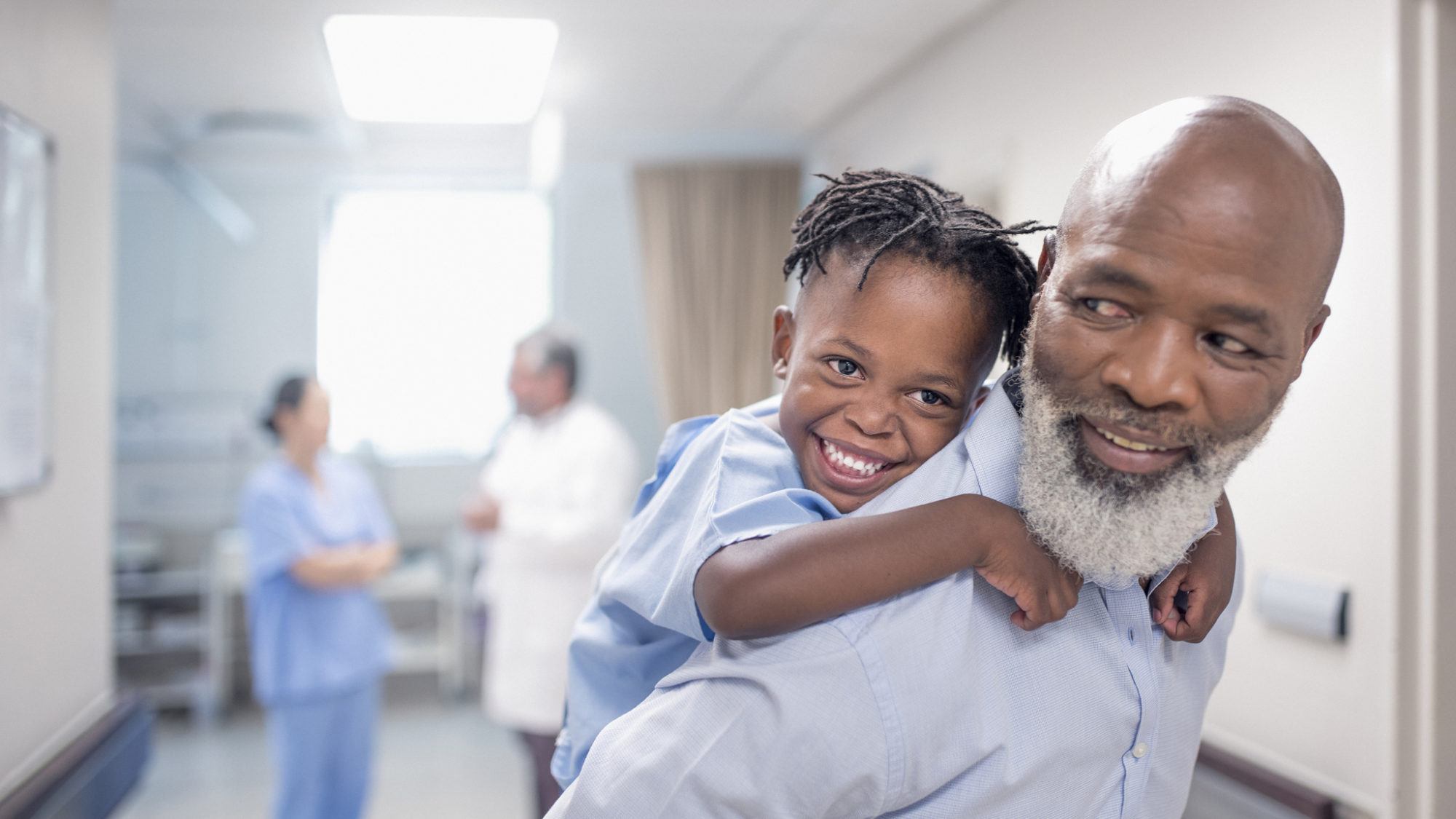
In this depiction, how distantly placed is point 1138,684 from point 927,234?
1.55 ft

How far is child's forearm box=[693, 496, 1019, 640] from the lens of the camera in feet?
2.77

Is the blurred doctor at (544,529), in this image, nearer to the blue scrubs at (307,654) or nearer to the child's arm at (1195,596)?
the blue scrubs at (307,654)

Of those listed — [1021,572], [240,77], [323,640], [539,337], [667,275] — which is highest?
[240,77]

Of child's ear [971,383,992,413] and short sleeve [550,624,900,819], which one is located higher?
child's ear [971,383,992,413]

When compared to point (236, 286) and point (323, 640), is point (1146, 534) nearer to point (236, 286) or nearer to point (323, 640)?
point (323, 640)

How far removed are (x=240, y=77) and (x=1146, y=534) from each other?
3.66 metres

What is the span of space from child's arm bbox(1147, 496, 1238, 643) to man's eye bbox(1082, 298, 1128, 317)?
1.06 ft

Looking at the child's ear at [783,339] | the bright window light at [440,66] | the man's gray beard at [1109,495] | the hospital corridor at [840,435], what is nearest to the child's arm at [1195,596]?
the hospital corridor at [840,435]

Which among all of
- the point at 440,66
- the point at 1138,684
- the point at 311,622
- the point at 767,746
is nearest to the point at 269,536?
the point at 311,622

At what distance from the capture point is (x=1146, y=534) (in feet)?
2.87

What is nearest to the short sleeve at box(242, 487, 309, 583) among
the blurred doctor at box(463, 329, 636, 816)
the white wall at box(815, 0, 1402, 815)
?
the blurred doctor at box(463, 329, 636, 816)

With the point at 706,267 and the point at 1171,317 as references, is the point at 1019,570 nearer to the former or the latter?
the point at 1171,317

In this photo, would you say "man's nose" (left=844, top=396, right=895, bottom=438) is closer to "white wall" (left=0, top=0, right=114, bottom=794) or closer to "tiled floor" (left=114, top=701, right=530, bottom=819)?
"white wall" (left=0, top=0, right=114, bottom=794)

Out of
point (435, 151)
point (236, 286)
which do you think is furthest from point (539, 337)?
point (236, 286)
